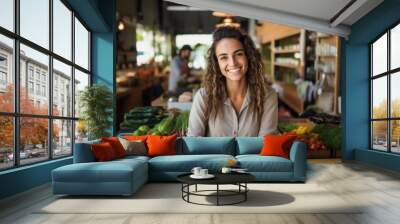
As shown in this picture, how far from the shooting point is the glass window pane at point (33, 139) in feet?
19.4

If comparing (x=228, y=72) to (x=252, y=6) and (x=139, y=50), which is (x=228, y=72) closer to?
(x=252, y=6)

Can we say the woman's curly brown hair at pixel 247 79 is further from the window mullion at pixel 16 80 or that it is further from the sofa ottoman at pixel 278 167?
the window mullion at pixel 16 80

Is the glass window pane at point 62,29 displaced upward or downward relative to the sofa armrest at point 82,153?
upward

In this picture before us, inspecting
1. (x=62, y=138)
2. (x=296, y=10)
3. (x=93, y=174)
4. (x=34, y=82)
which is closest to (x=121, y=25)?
(x=296, y=10)

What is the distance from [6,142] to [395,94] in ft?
21.9

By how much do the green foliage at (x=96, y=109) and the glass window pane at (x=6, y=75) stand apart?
104 inches

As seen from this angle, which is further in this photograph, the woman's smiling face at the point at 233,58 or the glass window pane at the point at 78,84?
the glass window pane at the point at 78,84

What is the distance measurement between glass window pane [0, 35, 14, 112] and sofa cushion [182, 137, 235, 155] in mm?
2625

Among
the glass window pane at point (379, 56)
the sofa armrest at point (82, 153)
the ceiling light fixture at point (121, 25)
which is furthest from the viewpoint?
the ceiling light fixture at point (121, 25)

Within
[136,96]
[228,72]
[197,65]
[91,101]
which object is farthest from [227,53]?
[197,65]

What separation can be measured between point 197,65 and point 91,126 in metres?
10.3

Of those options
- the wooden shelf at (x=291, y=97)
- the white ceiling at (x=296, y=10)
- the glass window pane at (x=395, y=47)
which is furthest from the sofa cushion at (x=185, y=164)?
the wooden shelf at (x=291, y=97)

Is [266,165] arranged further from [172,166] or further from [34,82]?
[34,82]

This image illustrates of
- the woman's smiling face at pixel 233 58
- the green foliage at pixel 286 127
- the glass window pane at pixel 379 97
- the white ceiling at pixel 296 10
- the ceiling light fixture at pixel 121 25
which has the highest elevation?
the ceiling light fixture at pixel 121 25
